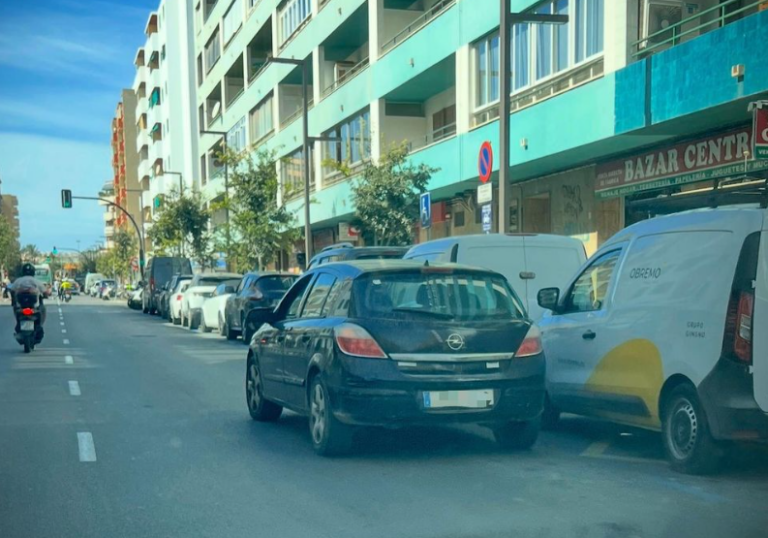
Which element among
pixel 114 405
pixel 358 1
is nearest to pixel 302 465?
pixel 114 405

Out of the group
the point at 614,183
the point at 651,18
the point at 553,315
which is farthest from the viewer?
the point at 614,183

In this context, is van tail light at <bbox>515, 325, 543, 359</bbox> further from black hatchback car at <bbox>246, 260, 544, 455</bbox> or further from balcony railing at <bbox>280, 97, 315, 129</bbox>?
balcony railing at <bbox>280, 97, 315, 129</bbox>

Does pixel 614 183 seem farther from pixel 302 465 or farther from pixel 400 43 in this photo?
pixel 302 465

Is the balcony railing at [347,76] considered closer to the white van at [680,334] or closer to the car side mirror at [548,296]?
the car side mirror at [548,296]

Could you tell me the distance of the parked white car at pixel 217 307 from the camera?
24359 millimetres

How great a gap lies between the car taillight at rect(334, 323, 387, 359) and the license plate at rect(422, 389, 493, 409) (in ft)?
1.60

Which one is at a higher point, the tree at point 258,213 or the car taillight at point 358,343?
the tree at point 258,213

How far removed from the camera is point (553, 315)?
9.46 metres

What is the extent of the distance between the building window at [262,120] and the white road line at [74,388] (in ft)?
102

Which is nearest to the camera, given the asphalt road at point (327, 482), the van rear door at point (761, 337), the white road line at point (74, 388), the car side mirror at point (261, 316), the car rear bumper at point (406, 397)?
the asphalt road at point (327, 482)

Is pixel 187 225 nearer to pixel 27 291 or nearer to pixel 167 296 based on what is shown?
pixel 167 296

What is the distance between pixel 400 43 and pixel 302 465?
68.0 feet

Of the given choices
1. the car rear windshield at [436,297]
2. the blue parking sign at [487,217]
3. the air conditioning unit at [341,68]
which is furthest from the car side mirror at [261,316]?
the air conditioning unit at [341,68]

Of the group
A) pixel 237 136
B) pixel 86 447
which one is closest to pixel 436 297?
pixel 86 447
